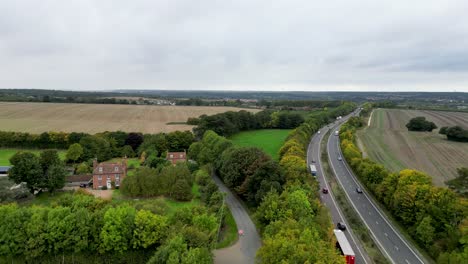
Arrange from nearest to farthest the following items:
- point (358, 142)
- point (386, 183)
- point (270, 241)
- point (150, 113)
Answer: point (270, 241) < point (386, 183) < point (358, 142) < point (150, 113)

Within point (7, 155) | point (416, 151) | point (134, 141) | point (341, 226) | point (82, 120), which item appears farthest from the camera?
point (82, 120)

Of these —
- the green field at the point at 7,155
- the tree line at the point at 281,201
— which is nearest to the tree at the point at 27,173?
the green field at the point at 7,155

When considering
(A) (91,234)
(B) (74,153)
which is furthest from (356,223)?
(B) (74,153)

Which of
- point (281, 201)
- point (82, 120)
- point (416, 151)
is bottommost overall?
point (416, 151)

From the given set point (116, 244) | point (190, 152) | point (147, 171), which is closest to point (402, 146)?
point (190, 152)

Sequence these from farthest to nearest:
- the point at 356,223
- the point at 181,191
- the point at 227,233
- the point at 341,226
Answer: the point at 181,191 < the point at 356,223 < the point at 341,226 < the point at 227,233

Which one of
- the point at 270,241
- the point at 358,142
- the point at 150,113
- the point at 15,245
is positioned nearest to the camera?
the point at 270,241

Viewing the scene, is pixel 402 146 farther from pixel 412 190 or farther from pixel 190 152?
pixel 190 152

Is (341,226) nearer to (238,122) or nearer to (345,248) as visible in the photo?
(345,248)
